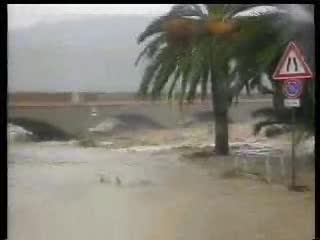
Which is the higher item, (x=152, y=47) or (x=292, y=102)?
(x=152, y=47)

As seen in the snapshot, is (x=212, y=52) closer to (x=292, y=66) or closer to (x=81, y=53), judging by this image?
(x=292, y=66)

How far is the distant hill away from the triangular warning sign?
48 cm

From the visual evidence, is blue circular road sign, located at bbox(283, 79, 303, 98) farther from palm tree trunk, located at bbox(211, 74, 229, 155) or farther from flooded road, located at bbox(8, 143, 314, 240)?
flooded road, located at bbox(8, 143, 314, 240)

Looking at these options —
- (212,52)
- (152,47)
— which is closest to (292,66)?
(212,52)

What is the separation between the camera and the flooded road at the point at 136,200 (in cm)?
173

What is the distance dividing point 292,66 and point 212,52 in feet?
0.91

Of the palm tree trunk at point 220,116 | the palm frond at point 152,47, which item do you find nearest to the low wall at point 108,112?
the palm tree trunk at point 220,116

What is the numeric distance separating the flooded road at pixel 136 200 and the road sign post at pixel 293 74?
15 cm

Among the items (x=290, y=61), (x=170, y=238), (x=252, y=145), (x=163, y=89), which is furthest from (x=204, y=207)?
(x=290, y=61)

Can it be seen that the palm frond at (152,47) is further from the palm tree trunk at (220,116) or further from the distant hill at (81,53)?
the palm tree trunk at (220,116)

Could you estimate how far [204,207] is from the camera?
5.78 ft

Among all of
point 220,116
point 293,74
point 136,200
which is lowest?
point 136,200

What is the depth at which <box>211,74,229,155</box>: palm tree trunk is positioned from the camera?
1.79 m

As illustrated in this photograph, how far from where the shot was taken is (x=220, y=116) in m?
1.79
